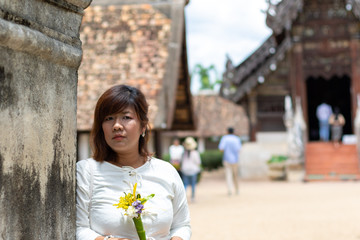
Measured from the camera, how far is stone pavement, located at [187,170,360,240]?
744 centimetres

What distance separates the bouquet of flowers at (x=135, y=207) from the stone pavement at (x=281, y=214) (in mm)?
5278

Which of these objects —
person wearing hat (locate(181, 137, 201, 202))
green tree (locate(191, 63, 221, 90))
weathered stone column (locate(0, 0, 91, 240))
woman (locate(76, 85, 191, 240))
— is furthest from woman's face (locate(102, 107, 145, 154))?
green tree (locate(191, 63, 221, 90))

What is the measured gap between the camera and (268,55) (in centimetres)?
2022

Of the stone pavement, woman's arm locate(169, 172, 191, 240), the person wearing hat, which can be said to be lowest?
the stone pavement

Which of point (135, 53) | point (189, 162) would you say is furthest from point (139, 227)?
point (189, 162)

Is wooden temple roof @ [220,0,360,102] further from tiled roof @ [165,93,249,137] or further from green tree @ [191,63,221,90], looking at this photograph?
green tree @ [191,63,221,90]

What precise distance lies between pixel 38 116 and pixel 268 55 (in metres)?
19.0

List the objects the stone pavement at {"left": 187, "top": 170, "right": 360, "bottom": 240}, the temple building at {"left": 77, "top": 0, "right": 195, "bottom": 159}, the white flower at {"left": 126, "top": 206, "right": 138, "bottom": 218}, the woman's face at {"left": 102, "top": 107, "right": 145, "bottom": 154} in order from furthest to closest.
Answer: the stone pavement at {"left": 187, "top": 170, "right": 360, "bottom": 240} → the temple building at {"left": 77, "top": 0, "right": 195, "bottom": 159} → the woman's face at {"left": 102, "top": 107, "right": 145, "bottom": 154} → the white flower at {"left": 126, "top": 206, "right": 138, "bottom": 218}

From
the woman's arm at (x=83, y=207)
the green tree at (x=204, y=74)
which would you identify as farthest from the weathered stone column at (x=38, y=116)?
the green tree at (x=204, y=74)

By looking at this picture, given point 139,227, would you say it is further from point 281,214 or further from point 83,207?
point 281,214

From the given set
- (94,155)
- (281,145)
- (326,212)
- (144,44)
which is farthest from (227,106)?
(94,155)

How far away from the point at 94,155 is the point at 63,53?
0.51 m

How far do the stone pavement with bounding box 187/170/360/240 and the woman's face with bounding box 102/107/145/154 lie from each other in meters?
5.23

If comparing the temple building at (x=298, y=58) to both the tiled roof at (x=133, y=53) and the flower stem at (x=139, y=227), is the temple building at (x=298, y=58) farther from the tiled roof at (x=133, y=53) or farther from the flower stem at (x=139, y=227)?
the flower stem at (x=139, y=227)
